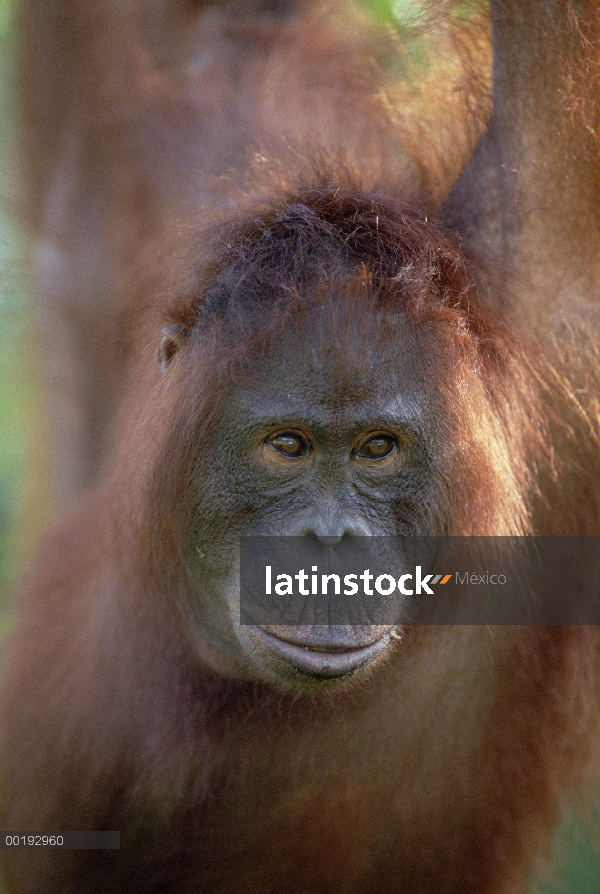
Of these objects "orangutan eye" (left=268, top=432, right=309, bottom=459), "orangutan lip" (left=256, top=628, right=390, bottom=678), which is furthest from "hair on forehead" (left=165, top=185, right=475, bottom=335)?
"orangutan lip" (left=256, top=628, right=390, bottom=678)

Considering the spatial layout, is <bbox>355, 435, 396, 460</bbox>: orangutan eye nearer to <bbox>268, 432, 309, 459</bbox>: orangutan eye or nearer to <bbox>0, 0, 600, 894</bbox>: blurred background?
<bbox>268, 432, 309, 459</bbox>: orangutan eye

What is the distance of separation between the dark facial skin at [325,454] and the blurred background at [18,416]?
1.06m

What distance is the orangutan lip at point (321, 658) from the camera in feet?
6.19

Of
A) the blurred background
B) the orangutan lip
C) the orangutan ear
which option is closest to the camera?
the orangutan lip

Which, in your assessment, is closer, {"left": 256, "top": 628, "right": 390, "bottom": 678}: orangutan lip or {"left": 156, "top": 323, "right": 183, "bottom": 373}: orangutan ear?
{"left": 256, "top": 628, "right": 390, "bottom": 678}: orangutan lip

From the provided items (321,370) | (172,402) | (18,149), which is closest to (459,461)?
(321,370)

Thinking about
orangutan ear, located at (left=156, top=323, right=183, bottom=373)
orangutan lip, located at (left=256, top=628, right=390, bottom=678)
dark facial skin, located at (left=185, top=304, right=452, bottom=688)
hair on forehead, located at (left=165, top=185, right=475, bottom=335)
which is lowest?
orangutan lip, located at (left=256, top=628, right=390, bottom=678)

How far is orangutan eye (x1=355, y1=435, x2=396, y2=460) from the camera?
6.44ft

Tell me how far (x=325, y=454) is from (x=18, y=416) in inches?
82.2

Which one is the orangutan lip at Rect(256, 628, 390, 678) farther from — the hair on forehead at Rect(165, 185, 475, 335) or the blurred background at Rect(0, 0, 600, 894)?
the blurred background at Rect(0, 0, 600, 894)

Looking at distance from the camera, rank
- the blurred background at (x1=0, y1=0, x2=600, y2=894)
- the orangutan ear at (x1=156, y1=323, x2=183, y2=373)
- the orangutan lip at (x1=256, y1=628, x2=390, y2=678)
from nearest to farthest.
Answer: the orangutan lip at (x1=256, y1=628, x2=390, y2=678) < the orangutan ear at (x1=156, y1=323, x2=183, y2=373) < the blurred background at (x1=0, y1=0, x2=600, y2=894)

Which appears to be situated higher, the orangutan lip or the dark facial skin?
the dark facial skin

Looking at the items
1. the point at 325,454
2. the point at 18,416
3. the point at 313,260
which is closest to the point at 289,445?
the point at 325,454

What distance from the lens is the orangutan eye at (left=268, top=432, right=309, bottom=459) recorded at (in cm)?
196
